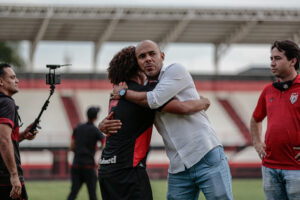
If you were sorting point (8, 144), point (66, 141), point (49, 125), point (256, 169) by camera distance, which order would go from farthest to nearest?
point (49, 125) < point (66, 141) < point (256, 169) < point (8, 144)

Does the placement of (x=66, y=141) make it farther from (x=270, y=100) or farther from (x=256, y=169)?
(x=270, y=100)

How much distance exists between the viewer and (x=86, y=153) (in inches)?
338

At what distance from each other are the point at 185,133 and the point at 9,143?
1.60 m

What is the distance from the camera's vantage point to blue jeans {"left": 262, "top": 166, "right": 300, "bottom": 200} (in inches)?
176

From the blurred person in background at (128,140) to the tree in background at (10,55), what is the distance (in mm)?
47664

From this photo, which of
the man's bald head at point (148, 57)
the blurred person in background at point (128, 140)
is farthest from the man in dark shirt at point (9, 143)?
the man's bald head at point (148, 57)

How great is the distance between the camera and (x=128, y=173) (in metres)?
3.95

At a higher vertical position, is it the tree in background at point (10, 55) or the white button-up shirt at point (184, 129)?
the white button-up shirt at point (184, 129)

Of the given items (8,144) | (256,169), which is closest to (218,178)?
(8,144)

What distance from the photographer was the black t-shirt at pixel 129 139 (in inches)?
156

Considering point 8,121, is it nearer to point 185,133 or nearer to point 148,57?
point 148,57

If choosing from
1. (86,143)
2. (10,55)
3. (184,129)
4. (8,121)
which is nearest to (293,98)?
(184,129)

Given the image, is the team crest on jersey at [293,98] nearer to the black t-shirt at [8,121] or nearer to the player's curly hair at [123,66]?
the player's curly hair at [123,66]

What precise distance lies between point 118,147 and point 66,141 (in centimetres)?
1945
